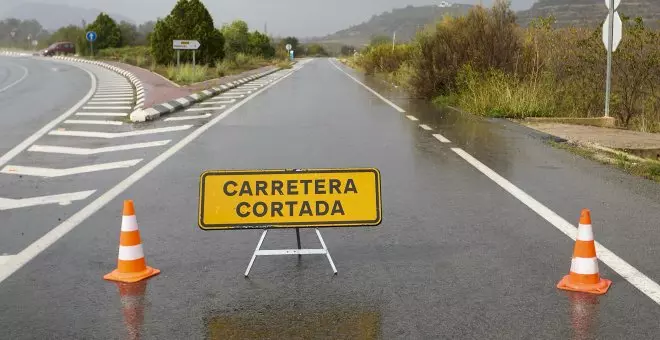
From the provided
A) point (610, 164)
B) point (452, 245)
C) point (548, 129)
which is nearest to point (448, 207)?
point (452, 245)

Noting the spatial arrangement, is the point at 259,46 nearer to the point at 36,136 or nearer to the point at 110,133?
the point at 110,133

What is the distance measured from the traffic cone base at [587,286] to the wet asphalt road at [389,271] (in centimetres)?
7

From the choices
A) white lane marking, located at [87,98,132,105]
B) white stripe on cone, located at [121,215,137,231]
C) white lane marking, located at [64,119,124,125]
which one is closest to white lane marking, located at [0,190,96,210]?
white stripe on cone, located at [121,215,137,231]

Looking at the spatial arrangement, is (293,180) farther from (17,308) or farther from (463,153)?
(463,153)

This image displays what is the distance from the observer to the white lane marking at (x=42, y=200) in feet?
25.4

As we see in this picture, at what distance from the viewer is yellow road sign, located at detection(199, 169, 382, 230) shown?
5.71m

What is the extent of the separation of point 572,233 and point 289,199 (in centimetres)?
236

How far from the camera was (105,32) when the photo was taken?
244ft

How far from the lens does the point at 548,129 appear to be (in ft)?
46.7

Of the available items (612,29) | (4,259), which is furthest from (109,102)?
(4,259)

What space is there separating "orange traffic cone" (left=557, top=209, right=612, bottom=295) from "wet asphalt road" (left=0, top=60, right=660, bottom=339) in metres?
0.10

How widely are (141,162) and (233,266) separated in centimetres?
533

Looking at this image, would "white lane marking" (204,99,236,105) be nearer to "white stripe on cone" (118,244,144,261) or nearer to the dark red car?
"white stripe on cone" (118,244,144,261)

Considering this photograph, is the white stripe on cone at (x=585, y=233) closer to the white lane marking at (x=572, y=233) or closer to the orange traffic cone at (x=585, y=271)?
the orange traffic cone at (x=585, y=271)
